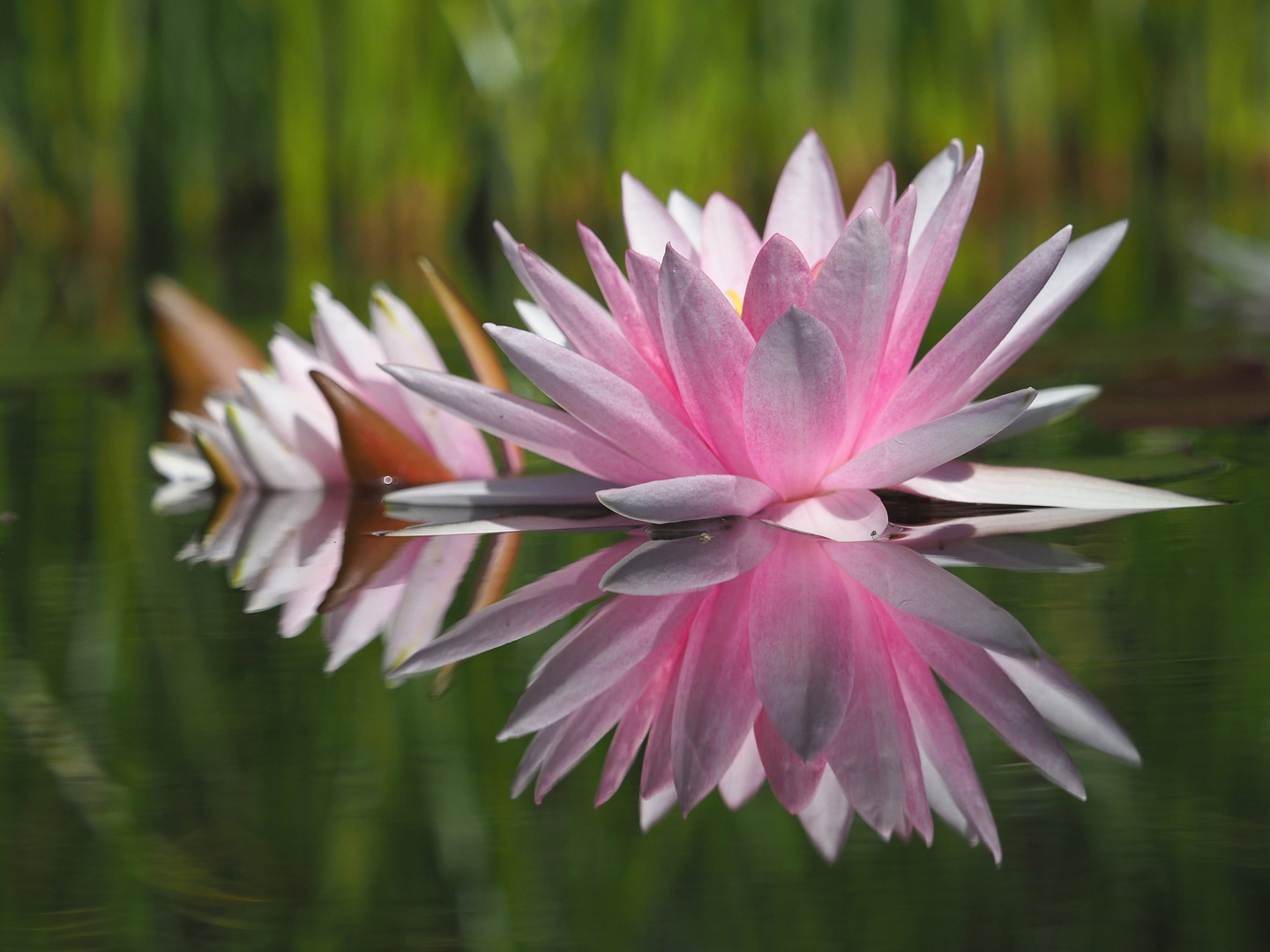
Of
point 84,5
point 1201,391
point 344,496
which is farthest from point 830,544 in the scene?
point 84,5

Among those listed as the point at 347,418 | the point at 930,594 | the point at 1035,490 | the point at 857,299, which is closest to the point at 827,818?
the point at 930,594

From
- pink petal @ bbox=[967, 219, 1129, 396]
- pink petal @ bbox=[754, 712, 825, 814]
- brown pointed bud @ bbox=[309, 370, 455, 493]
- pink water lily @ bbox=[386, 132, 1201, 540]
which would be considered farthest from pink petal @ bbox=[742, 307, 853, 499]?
brown pointed bud @ bbox=[309, 370, 455, 493]

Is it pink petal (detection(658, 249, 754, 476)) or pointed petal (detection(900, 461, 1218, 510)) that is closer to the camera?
pink petal (detection(658, 249, 754, 476))

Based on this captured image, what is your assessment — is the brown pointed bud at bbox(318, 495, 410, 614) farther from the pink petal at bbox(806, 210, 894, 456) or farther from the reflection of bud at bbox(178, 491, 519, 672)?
the pink petal at bbox(806, 210, 894, 456)

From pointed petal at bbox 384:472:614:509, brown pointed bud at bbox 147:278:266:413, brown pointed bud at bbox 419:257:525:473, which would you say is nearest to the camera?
pointed petal at bbox 384:472:614:509

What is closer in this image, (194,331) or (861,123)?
(194,331)

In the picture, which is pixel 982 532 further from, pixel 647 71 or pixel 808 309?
pixel 647 71

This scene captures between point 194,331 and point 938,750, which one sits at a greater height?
point 194,331
